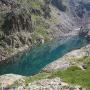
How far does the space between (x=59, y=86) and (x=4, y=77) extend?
11111 mm

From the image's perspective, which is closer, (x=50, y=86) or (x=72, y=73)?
(x=50, y=86)

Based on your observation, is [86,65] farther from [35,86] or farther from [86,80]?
[35,86]

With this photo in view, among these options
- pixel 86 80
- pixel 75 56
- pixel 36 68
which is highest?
pixel 86 80

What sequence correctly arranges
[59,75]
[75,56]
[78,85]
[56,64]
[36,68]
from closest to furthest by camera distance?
[78,85]
[59,75]
[56,64]
[75,56]
[36,68]

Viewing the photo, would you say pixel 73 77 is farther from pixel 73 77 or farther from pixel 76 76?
pixel 76 76

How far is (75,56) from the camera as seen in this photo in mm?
50188

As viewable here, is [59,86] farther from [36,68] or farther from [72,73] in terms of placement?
[36,68]

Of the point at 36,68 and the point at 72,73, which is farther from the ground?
the point at 72,73

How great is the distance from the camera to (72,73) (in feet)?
119

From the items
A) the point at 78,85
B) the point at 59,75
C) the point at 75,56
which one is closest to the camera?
the point at 78,85

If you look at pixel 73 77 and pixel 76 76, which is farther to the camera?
pixel 76 76

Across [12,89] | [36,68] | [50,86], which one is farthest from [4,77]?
[36,68]

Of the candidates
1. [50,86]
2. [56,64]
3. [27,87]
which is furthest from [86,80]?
[56,64]

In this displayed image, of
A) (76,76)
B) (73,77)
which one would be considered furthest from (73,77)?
(76,76)
